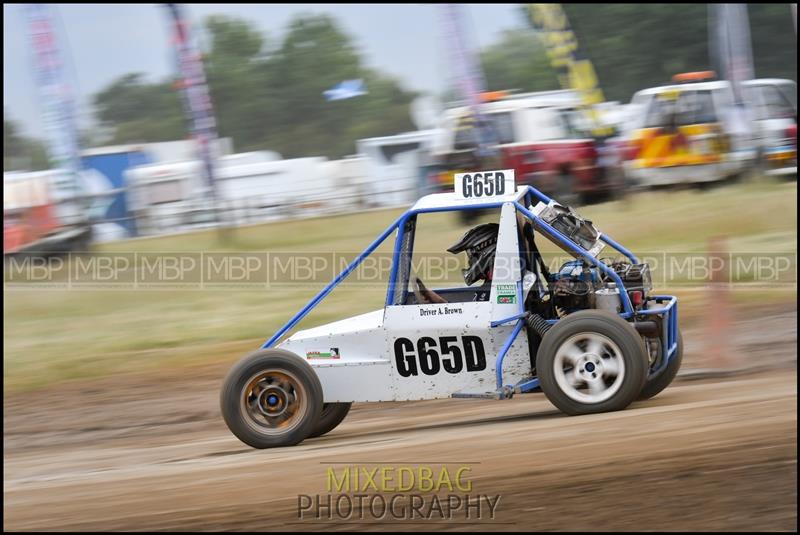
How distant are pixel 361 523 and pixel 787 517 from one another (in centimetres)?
197

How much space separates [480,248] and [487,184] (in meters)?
0.42

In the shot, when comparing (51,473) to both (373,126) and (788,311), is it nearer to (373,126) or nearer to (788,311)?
(788,311)

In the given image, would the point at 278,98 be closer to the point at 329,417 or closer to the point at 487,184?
the point at 329,417

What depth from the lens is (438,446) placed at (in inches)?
236

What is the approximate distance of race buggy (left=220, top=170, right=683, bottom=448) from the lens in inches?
239

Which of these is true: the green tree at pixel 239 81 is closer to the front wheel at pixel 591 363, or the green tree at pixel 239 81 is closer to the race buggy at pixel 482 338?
the race buggy at pixel 482 338

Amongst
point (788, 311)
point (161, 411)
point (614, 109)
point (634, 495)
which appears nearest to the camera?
point (634, 495)

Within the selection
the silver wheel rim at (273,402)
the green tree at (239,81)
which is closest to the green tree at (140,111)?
the green tree at (239,81)

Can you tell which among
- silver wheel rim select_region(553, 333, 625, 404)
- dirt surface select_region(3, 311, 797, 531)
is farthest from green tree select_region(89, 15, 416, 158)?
silver wheel rim select_region(553, 333, 625, 404)

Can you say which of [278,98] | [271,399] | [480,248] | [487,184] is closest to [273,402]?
[271,399]

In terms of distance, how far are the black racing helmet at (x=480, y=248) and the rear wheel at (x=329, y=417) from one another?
4.35 ft

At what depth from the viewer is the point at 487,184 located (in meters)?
6.38

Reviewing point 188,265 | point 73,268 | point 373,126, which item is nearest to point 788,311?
point 188,265

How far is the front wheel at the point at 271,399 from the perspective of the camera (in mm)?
6355
